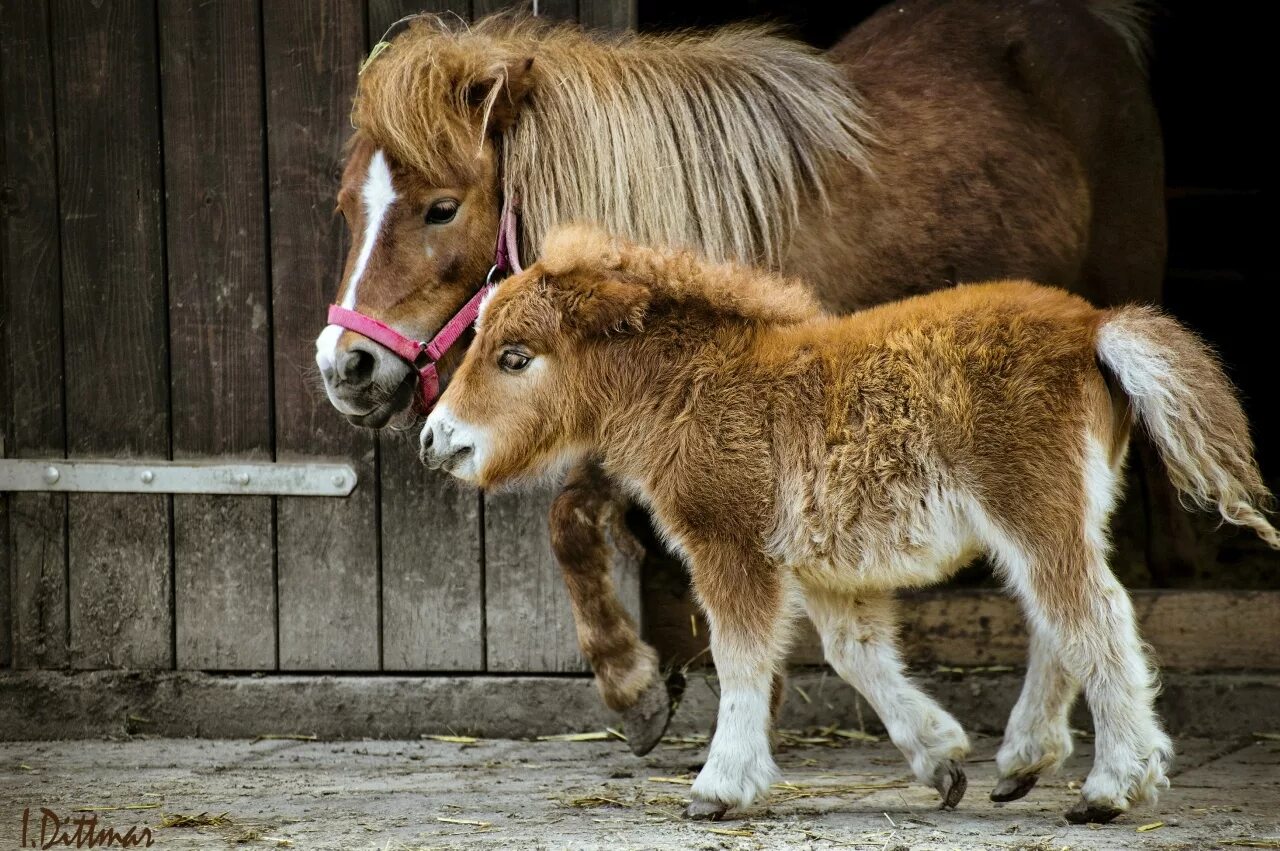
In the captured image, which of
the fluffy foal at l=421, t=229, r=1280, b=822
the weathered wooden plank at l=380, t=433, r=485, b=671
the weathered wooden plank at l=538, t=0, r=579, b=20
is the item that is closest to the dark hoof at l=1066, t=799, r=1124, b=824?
the fluffy foal at l=421, t=229, r=1280, b=822

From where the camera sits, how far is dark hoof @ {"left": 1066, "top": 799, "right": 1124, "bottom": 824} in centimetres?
319

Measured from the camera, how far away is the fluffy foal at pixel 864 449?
3141 mm

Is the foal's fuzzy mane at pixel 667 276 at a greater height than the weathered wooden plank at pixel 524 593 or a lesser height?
greater

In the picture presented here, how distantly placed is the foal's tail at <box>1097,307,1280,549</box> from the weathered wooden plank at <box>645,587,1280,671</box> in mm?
1533

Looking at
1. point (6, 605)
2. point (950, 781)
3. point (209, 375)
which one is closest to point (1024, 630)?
point (950, 781)

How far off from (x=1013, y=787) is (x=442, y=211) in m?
2.14

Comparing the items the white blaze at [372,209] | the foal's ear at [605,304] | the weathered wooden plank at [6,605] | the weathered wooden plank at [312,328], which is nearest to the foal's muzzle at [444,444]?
the foal's ear at [605,304]

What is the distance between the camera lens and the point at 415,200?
12.7 ft

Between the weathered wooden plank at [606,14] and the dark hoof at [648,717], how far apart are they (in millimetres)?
2048

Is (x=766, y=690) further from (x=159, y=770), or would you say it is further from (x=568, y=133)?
(x=159, y=770)

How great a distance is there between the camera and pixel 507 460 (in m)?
3.44

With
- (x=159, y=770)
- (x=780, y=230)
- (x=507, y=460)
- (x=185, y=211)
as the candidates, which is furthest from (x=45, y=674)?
(x=780, y=230)

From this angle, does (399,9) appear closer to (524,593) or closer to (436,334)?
(436,334)

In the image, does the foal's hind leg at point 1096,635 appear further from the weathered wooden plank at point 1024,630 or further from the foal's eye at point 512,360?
the weathered wooden plank at point 1024,630
